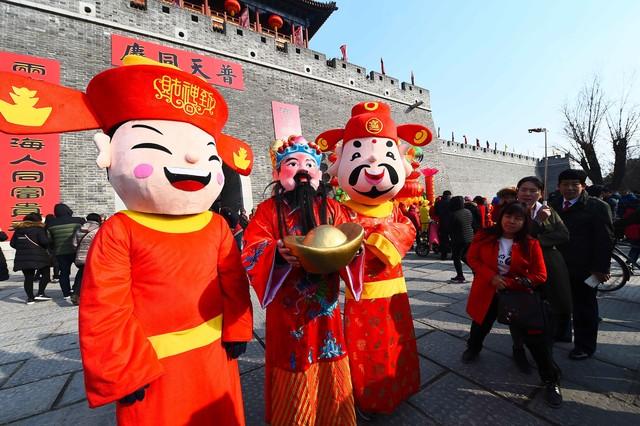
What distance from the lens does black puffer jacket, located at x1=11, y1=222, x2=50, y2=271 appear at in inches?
185

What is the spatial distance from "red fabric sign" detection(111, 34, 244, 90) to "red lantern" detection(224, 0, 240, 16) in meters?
5.31

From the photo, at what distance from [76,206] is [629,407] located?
35.9ft

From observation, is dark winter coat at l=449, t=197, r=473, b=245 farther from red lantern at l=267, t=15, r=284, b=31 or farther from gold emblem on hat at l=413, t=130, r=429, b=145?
red lantern at l=267, t=15, r=284, b=31

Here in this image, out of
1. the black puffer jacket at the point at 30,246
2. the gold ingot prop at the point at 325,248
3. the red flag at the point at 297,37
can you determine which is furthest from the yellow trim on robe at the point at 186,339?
the red flag at the point at 297,37

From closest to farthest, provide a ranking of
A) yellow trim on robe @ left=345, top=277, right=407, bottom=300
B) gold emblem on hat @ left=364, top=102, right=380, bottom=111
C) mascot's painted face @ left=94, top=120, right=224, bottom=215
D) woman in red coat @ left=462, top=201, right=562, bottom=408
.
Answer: mascot's painted face @ left=94, top=120, right=224, bottom=215
yellow trim on robe @ left=345, top=277, right=407, bottom=300
woman in red coat @ left=462, top=201, right=562, bottom=408
gold emblem on hat @ left=364, top=102, right=380, bottom=111

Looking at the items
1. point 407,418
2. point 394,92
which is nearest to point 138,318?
point 407,418

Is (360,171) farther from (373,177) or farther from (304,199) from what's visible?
(304,199)

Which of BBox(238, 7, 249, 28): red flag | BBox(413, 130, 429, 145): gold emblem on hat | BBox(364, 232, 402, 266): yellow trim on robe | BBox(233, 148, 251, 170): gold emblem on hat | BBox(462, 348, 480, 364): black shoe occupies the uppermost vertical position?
BBox(238, 7, 249, 28): red flag

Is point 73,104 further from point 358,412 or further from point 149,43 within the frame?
point 149,43

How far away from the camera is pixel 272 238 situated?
1.55 m

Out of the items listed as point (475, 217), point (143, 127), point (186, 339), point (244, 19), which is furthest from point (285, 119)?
point (186, 339)

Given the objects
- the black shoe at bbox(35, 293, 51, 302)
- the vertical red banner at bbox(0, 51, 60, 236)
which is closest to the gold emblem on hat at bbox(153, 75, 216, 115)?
the black shoe at bbox(35, 293, 51, 302)

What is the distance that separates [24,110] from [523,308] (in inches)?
115

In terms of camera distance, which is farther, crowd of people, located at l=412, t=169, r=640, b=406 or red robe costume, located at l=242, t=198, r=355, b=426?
crowd of people, located at l=412, t=169, r=640, b=406
